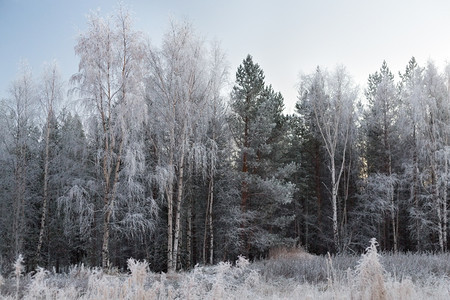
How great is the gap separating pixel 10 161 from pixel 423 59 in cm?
2349

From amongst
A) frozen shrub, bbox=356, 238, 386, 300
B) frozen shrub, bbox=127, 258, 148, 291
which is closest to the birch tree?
frozen shrub, bbox=356, 238, 386, 300

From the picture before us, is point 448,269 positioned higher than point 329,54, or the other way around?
point 329,54

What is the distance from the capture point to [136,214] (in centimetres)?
1484

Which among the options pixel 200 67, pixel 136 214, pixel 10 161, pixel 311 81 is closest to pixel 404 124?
pixel 311 81

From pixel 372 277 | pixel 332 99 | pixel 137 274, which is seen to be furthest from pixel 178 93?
pixel 372 277

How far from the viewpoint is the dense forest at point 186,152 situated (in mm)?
13375

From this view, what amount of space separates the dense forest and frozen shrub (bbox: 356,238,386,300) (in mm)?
10081

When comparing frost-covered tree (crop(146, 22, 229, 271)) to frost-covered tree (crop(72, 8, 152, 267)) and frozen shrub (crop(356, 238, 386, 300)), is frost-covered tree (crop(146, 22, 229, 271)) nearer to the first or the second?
frost-covered tree (crop(72, 8, 152, 267))

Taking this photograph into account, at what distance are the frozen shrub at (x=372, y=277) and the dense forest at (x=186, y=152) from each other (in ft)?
33.1

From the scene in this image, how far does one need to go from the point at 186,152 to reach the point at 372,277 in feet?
37.2

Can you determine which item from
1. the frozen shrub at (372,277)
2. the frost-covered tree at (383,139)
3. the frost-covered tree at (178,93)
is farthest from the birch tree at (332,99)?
the frozen shrub at (372,277)

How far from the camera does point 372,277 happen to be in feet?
11.6

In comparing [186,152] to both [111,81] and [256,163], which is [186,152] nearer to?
[111,81]

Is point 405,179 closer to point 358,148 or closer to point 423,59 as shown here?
point 358,148
